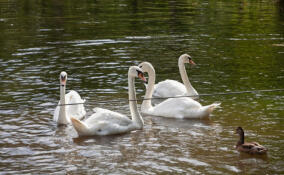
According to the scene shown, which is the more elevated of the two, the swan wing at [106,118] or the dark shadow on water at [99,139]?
the swan wing at [106,118]

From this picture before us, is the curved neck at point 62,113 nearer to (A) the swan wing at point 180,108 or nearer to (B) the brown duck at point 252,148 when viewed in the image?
(A) the swan wing at point 180,108

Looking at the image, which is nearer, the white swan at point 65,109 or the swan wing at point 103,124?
the swan wing at point 103,124

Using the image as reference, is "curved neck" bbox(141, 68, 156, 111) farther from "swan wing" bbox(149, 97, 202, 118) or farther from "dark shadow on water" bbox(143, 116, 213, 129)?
"dark shadow on water" bbox(143, 116, 213, 129)

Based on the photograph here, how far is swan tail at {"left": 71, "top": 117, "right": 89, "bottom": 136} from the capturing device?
10.8 metres

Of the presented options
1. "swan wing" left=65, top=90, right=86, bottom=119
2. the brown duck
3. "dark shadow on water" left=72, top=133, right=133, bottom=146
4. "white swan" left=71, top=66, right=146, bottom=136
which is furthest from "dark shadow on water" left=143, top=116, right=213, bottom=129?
the brown duck

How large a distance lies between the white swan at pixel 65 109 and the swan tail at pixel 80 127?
97 centimetres

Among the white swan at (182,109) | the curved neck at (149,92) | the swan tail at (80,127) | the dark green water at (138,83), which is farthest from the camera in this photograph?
the curved neck at (149,92)

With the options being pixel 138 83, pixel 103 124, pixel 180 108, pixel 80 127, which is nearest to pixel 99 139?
pixel 103 124

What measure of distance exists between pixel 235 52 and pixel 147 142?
32.9ft

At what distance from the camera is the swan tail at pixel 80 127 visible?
1080cm

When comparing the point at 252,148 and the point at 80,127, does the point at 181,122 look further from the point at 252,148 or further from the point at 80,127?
the point at 252,148

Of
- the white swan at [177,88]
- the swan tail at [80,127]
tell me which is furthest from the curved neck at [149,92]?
the swan tail at [80,127]

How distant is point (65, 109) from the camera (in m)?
12.1

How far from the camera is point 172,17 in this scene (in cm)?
3052
